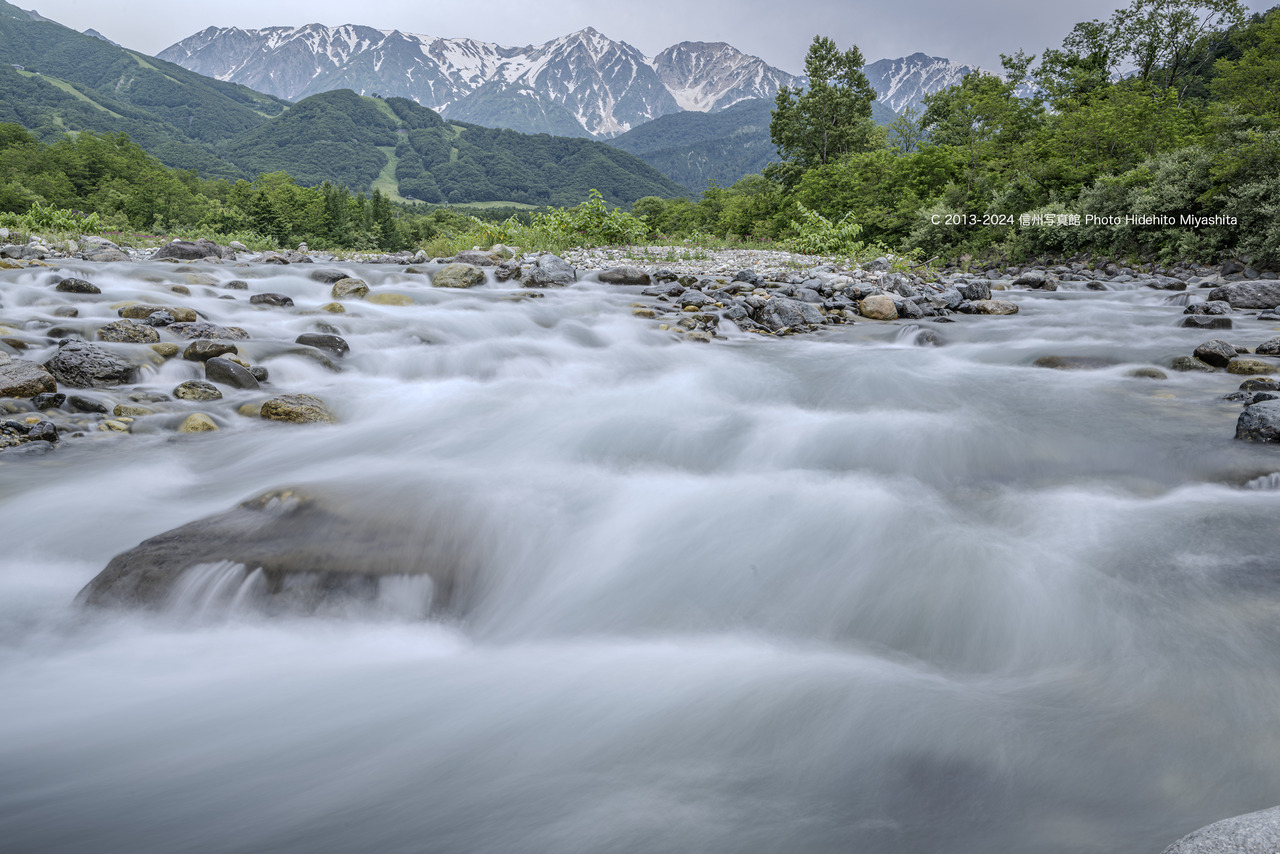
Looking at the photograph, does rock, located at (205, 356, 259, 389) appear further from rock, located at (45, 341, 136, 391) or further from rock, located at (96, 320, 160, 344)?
rock, located at (96, 320, 160, 344)

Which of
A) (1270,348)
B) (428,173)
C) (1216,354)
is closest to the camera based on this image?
(1216,354)

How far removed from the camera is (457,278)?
12.8m

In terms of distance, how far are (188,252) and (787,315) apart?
44.5 feet

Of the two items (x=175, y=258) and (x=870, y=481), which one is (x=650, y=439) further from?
(x=175, y=258)

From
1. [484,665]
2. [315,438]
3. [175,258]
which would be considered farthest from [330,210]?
[484,665]

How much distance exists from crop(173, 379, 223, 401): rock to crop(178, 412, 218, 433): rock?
0.75 metres

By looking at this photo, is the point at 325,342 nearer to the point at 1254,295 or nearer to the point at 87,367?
the point at 87,367

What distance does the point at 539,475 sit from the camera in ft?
15.2

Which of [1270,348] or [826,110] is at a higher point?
[826,110]

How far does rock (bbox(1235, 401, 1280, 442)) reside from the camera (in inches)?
179

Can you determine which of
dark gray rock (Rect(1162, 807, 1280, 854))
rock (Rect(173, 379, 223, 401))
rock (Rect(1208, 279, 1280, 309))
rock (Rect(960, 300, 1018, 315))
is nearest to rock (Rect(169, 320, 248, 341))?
rock (Rect(173, 379, 223, 401))

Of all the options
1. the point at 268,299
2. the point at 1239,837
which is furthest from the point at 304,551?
the point at 268,299

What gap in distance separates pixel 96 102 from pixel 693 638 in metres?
234

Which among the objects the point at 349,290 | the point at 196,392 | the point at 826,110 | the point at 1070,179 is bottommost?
the point at 196,392
